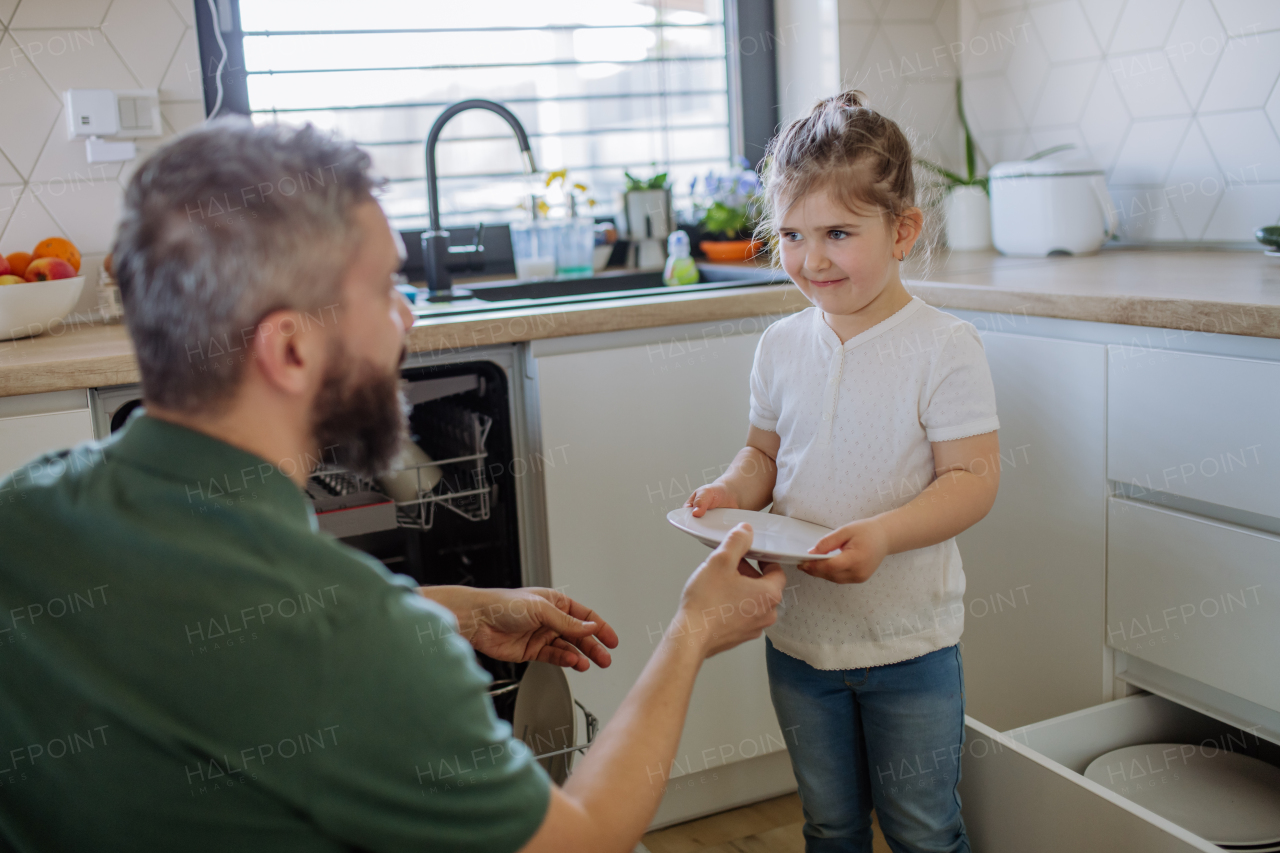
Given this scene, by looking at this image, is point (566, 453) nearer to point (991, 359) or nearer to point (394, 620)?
point (991, 359)

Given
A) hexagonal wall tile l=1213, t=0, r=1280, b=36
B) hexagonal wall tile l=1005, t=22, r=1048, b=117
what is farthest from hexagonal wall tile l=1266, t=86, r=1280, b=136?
hexagonal wall tile l=1005, t=22, r=1048, b=117

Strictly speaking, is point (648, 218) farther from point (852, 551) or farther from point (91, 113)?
point (852, 551)

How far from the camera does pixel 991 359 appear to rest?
160 cm

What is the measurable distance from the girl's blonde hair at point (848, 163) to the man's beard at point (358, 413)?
0.58 m

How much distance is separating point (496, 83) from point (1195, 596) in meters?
1.66

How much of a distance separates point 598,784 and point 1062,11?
2003mm

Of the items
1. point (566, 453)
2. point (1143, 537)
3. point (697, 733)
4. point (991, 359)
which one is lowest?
point (697, 733)

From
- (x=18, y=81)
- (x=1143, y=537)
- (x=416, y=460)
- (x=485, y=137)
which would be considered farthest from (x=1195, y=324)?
(x=18, y=81)

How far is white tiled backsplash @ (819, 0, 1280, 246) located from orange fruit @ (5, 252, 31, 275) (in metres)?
1.63

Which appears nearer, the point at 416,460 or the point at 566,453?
the point at 566,453

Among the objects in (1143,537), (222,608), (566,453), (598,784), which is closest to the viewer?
(222,608)

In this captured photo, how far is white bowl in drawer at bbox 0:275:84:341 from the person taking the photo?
1.49 meters

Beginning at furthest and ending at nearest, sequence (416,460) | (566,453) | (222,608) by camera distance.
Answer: (416,460) → (566,453) → (222,608)

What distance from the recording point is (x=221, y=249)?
0.59 meters
